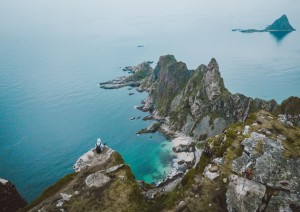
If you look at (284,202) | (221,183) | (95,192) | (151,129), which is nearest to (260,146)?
(221,183)

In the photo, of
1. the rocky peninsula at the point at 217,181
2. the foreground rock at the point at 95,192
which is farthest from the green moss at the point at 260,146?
the foreground rock at the point at 95,192

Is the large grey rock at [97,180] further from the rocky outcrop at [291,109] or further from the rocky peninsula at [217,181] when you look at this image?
the rocky outcrop at [291,109]

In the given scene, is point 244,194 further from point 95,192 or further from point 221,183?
point 95,192

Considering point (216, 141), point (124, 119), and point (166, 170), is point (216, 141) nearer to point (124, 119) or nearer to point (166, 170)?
point (166, 170)

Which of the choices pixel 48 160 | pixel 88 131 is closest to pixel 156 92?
pixel 88 131

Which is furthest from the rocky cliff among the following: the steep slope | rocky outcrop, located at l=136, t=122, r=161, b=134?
rocky outcrop, located at l=136, t=122, r=161, b=134

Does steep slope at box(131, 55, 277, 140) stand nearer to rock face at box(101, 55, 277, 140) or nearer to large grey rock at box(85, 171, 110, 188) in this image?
rock face at box(101, 55, 277, 140)

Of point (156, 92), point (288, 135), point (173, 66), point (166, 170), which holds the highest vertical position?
point (288, 135)
